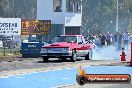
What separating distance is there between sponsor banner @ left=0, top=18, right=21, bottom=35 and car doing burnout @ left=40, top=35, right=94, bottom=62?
11.5m

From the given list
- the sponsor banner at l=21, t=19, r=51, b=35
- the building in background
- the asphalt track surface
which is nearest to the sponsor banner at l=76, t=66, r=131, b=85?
the asphalt track surface

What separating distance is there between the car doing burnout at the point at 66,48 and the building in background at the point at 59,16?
19.1 m

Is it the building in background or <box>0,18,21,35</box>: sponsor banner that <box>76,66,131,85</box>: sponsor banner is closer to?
<box>0,18,21,35</box>: sponsor banner

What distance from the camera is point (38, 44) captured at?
3130 centimetres

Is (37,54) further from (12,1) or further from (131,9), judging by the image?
(12,1)

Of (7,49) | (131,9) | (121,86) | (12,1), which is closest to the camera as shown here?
(121,86)

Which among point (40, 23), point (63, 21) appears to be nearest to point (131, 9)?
point (63, 21)

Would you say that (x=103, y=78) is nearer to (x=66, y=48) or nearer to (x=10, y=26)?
(x=66, y=48)

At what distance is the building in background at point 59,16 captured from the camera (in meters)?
46.6

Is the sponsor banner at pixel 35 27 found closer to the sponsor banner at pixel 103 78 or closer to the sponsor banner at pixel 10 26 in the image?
the sponsor banner at pixel 10 26

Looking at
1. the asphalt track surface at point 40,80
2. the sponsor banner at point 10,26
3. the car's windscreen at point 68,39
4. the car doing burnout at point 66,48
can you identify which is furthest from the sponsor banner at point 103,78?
the sponsor banner at point 10,26

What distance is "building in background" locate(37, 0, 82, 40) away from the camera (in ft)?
153

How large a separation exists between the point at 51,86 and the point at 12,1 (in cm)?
11237

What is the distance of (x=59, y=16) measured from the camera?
46844 millimetres
